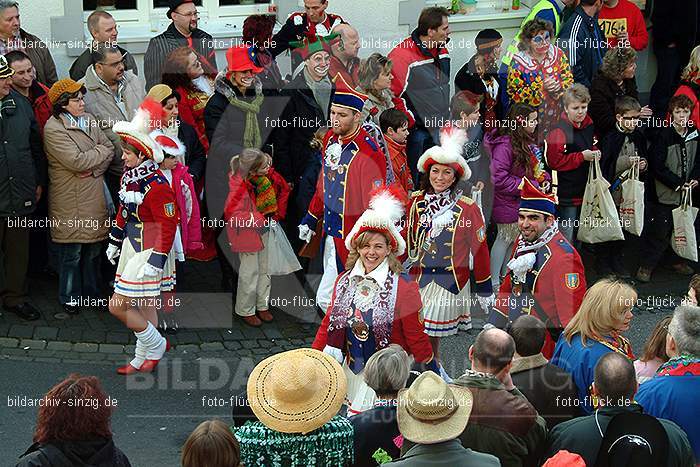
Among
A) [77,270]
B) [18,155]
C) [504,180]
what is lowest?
[77,270]

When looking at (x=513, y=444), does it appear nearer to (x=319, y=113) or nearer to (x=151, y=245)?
(x=151, y=245)

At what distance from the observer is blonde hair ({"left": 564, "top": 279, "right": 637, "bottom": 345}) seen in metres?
6.99

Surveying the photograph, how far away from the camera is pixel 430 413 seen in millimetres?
5477

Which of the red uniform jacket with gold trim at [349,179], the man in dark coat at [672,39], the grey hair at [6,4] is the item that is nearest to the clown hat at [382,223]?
the red uniform jacket with gold trim at [349,179]

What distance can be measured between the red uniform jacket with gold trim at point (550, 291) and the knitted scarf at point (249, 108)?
9.66ft

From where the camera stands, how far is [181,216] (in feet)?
30.8

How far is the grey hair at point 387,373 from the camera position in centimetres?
625

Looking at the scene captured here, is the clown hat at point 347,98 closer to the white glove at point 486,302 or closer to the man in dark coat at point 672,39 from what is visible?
the white glove at point 486,302

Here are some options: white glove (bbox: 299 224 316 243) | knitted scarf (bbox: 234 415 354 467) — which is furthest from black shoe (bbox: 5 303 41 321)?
knitted scarf (bbox: 234 415 354 467)

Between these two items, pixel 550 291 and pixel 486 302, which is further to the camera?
pixel 486 302

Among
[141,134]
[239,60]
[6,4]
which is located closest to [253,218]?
[239,60]

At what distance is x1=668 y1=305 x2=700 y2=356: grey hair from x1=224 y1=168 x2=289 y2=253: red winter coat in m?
4.10

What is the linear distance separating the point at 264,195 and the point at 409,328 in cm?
281

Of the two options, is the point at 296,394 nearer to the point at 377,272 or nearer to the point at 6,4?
the point at 377,272
